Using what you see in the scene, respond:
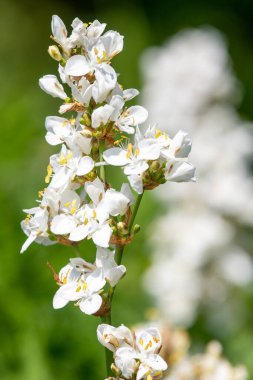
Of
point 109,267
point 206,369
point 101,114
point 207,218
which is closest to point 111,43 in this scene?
point 101,114

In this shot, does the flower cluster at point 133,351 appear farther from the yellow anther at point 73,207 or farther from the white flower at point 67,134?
the white flower at point 67,134

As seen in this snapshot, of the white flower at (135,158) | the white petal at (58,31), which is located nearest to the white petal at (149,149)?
the white flower at (135,158)

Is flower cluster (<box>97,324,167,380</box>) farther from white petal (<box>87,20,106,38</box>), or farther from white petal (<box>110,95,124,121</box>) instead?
white petal (<box>87,20,106,38</box>)

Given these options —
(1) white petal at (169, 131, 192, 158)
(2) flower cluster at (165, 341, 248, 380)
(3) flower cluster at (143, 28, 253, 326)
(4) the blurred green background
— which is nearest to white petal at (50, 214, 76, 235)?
(1) white petal at (169, 131, 192, 158)

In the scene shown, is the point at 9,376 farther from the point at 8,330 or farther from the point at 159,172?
the point at 159,172

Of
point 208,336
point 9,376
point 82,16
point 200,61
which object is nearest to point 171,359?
point 9,376

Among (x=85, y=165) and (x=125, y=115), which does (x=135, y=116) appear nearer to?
(x=125, y=115)
